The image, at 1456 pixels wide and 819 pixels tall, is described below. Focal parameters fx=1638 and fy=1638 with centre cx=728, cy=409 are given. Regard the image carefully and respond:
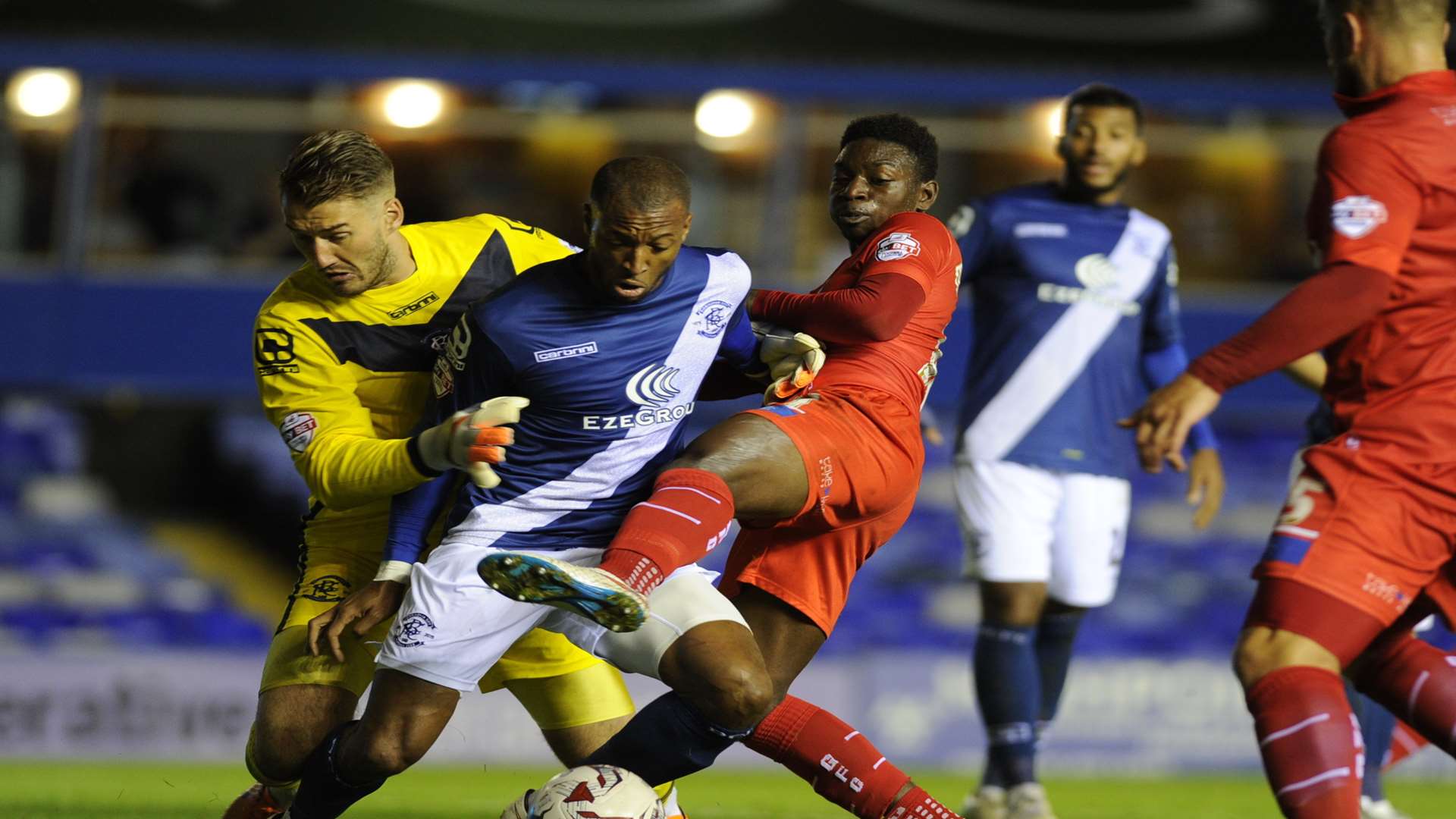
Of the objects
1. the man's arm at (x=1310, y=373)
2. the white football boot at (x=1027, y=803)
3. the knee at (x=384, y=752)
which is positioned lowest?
the white football boot at (x=1027, y=803)

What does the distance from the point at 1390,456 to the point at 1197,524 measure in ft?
7.01

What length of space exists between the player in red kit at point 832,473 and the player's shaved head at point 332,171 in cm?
110

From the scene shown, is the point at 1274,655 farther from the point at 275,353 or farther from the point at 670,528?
the point at 275,353

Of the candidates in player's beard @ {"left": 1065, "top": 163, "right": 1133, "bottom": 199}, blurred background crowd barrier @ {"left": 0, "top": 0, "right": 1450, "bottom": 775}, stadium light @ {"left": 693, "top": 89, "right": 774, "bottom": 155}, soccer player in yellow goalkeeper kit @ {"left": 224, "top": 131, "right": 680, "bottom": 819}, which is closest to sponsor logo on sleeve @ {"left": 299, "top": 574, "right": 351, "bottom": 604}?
soccer player in yellow goalkeeper kit @ {"left": 224, "top": 131, "right": 680, "bottom": 819}

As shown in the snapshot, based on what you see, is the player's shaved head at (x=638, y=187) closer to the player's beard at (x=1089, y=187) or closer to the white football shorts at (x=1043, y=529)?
the white football shorts at (x=1043, y=529)

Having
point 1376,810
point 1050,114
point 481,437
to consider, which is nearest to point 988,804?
point 1376,810

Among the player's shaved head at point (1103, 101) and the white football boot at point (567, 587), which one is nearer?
the white football boot at point (567, 587)

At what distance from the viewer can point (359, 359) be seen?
4520mm

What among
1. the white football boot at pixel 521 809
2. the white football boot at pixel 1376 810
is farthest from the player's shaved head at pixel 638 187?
the white football boot at pixel 1376 810

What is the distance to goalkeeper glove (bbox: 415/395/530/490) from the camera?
3.78 m

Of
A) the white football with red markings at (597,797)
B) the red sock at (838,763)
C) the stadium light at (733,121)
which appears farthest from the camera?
the stadium light at (733,121)

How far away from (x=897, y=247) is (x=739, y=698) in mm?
1312

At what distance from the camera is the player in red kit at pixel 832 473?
158 inches

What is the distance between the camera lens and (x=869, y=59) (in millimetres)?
13805
